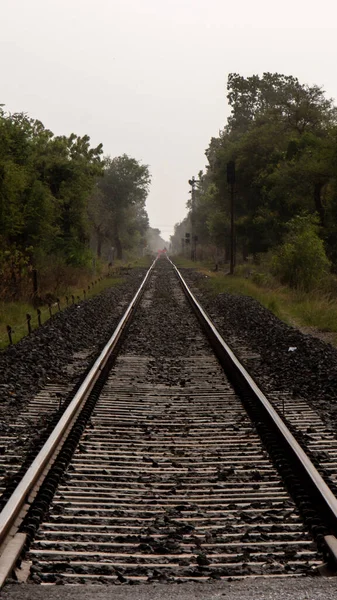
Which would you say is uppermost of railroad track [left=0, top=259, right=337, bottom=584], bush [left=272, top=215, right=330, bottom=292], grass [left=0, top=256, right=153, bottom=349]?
bush [left=272, top=215, right=330, bottom=292]

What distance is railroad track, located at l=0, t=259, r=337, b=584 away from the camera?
156 inches

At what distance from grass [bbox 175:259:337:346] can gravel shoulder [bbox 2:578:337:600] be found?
437 inches

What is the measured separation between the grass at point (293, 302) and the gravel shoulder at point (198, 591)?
36.4ft

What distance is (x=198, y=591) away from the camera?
3.57 meters

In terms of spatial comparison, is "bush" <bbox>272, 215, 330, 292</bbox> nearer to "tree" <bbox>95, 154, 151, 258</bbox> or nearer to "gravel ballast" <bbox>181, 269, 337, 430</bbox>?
"gravel ballast" <bbox>181, 269, 337, 430</bbox>

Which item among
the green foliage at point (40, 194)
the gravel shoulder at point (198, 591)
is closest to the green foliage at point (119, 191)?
the green foliage at point (40, 194)

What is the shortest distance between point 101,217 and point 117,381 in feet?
207

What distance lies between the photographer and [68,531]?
4402 mm

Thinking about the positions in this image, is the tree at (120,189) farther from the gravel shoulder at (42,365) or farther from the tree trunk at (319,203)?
the gravel shoulder at (42,365)

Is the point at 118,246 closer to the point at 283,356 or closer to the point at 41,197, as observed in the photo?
the point at 41,197

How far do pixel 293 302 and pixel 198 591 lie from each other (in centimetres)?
1947

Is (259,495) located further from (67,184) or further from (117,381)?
(67,184)

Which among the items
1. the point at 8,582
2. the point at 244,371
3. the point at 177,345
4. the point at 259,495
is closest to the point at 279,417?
the point at 259,495

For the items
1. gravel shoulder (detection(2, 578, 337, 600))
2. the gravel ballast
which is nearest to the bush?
the gravel ballast
